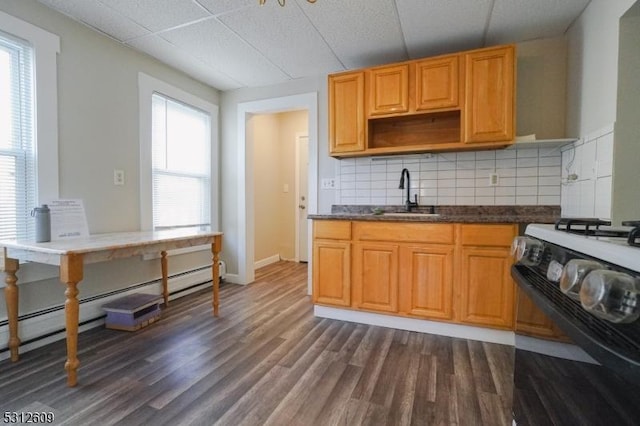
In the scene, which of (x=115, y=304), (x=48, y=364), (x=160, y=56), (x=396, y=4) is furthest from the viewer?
(x=160, y=56)

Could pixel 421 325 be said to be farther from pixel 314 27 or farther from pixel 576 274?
pixel 314 27

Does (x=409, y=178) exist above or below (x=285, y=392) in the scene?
above

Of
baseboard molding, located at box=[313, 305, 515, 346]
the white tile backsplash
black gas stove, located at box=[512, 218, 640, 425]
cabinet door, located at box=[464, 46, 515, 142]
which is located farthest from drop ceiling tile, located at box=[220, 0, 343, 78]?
baseboard molding, located at box=[313, 305, 515, 346]

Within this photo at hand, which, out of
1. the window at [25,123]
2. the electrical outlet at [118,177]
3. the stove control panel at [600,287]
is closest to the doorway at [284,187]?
the electrical outlet at [118,177]

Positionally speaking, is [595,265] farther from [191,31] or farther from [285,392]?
[191,31]

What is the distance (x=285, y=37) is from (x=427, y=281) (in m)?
2.24

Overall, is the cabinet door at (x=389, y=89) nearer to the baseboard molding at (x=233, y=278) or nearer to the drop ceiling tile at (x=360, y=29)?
the drop ceiling tile at (x=360, y=29)

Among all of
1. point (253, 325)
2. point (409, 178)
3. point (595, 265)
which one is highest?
point (409, 178)

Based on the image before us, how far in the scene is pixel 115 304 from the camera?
237cm

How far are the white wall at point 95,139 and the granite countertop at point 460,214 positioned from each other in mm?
1665

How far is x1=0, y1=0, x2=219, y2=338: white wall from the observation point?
2090 mm

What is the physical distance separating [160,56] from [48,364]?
258cm

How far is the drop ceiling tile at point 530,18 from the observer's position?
204cm

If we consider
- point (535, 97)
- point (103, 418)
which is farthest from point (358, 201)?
point (103, 418)
